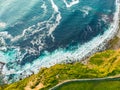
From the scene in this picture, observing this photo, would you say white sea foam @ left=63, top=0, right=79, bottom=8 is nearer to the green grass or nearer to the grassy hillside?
the grassy hillside

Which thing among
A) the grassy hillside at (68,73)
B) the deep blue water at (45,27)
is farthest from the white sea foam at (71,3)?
the grassy hillside at (68,73)

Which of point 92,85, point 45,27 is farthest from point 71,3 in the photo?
point 92,85

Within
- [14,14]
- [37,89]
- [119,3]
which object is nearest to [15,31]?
[14,14]

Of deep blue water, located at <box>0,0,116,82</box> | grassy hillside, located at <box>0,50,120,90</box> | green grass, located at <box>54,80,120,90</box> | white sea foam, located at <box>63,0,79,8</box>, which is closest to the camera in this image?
green grass, located at <box>54,80,120,90</box>

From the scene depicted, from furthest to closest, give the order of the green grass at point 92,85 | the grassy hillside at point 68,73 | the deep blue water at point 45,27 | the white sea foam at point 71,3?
the white sea foam at point 71,3 < the deep blue water at point 45,27 < the grassy hillside at point 68,73 < the green grass at point 92,85

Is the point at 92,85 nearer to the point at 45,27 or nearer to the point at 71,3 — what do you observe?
the point at 45,27

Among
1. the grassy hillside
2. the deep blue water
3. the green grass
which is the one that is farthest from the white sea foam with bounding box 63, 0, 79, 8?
the green grass

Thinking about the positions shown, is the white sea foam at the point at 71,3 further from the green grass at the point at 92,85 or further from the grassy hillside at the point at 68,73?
the green grass at the point at 92,85

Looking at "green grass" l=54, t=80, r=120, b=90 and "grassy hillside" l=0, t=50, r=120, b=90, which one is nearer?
"green grass" l=54, t=80, r=120, b=90
